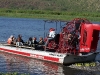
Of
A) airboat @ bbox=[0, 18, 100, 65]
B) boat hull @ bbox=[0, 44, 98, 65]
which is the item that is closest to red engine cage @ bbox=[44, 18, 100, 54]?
airboat @ bbox=[0, 18, 100, 65]

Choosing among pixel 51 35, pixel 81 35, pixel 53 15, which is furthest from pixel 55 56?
pixel 53 15

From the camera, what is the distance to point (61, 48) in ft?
96.5

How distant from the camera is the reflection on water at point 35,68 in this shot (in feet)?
85.8

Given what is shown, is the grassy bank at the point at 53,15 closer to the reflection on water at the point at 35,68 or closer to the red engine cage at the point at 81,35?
the reflection on water at the point at 35,68

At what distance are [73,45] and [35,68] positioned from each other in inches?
157

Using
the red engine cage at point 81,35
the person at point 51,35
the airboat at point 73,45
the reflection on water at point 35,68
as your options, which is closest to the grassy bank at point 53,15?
the person at point 51,35

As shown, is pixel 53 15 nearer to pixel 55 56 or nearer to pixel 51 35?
pixel 51 35

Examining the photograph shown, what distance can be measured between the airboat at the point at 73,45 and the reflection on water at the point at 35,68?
69cm

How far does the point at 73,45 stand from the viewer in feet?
95.2

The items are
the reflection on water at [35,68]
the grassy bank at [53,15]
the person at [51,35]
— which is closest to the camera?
the reflection on water at [35,68]

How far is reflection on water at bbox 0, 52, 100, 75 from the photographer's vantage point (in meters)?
26.2

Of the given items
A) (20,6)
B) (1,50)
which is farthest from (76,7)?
(1,50)

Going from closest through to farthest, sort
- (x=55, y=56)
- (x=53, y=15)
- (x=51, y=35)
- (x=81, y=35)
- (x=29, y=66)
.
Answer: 1. (x=29, y=66)
2. (x=81, y=35)
3. (x=55, y=56)
4. (x=51, y=35)
5. (x=53, y=15)

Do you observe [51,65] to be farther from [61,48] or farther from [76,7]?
[76,7]
